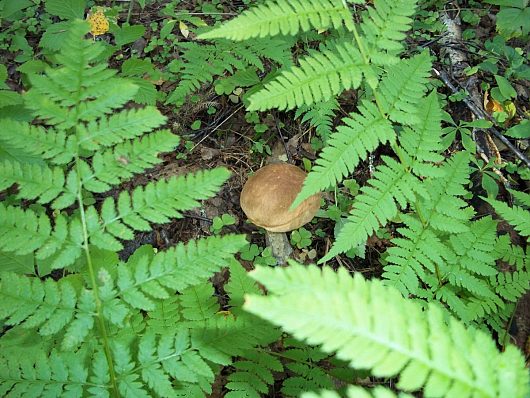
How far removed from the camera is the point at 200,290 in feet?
8.05

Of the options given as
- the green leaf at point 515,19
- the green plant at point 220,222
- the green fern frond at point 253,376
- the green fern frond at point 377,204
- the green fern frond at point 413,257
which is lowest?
the green plant at point 220,222

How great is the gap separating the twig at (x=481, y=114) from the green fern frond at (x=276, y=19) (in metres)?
2.07

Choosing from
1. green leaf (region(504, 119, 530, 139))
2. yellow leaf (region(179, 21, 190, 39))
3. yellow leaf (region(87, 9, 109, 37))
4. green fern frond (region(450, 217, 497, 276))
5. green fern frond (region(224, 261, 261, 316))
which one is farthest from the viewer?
yellow leaf (region(179, 21, 190, 39))

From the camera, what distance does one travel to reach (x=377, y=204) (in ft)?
8.39

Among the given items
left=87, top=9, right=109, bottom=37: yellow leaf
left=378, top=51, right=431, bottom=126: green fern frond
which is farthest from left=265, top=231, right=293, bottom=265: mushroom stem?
left=87, top=9, right=109, bottom=37: yellow leaf

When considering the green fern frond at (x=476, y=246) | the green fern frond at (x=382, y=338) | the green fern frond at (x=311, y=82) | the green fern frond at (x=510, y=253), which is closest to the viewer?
the green fern frond at (x=382, y=338)

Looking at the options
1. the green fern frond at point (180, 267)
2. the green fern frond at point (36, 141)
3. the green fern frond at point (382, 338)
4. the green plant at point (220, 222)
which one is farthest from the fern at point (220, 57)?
the green fern frond at point (382, 338)

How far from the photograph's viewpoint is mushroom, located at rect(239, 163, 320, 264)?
3383mm

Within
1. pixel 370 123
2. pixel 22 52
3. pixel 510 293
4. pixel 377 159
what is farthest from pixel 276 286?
pixel 22 52

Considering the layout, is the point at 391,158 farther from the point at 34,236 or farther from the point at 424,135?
the point at 34,236

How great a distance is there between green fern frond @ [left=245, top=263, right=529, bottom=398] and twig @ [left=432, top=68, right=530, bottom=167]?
299 centimetres

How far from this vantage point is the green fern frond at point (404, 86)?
260cm

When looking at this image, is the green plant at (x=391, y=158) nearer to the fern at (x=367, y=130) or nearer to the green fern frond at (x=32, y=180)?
the fern at (x=367, y=130)

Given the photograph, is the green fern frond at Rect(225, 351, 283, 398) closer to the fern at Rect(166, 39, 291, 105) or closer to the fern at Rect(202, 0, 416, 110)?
the fern at Rect(202, 0, 416, 110)
